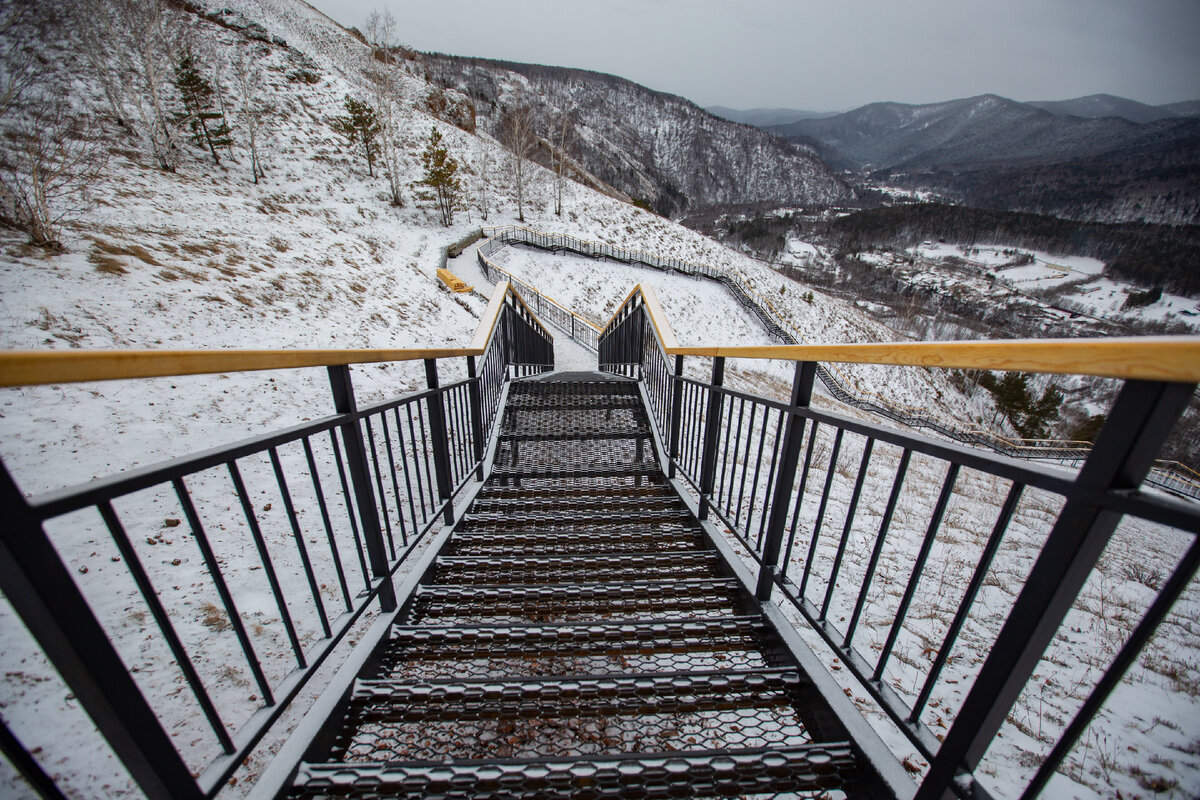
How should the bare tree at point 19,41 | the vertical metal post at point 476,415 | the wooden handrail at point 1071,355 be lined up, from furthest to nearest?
the bare tree at point 19,41 < the vertical metal post at point 476,415 < the wooden handrail at point 1071,355

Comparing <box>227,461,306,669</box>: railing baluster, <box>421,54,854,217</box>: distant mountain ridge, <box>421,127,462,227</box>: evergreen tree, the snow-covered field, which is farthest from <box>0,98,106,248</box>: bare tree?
<box>421,54,854,217</box>: distant mountain ridge

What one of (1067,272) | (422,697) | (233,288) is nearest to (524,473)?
(422,697)

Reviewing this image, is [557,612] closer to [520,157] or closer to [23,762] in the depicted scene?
[23,762]

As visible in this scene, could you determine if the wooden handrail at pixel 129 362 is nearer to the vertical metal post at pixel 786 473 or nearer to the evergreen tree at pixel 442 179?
the vertical metal post at pixel 786 473

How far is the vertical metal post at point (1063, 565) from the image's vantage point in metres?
0.81

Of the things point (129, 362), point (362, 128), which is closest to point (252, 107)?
point (362, 128)

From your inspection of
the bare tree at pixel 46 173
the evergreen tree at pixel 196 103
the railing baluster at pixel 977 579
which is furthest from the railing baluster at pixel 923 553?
the evergreen tree at pixel 196 103

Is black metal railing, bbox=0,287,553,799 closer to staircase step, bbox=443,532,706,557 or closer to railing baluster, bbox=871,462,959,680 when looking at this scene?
staircase step, bbox=443,532,706,557

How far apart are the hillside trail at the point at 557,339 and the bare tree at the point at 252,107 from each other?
9.73 meters

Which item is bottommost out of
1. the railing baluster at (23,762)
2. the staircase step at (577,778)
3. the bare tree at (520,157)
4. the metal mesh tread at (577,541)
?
the metal mesh tread at (577,541)

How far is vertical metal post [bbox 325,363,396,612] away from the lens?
1842 millimetres

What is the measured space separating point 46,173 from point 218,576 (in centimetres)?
1295

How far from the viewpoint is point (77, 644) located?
0.92 metres

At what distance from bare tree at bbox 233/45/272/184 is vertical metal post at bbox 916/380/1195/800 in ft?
89.2
